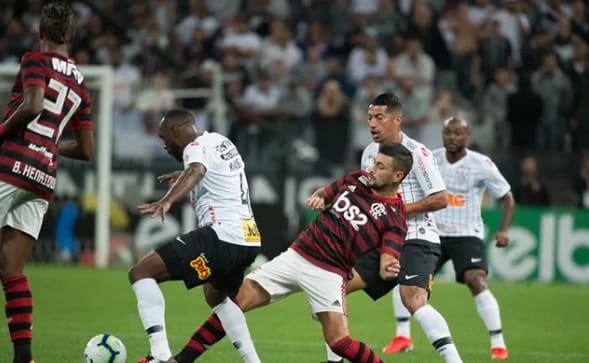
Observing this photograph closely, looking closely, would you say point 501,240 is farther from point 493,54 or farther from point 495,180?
point 493,54

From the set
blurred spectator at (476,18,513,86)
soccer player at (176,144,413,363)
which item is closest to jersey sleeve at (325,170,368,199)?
soccer player at (176,144,413,363)

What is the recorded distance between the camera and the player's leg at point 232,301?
776 cm

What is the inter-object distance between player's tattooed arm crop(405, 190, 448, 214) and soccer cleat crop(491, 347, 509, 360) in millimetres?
2194

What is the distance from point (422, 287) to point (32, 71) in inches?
132

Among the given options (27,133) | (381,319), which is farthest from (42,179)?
(381,319)

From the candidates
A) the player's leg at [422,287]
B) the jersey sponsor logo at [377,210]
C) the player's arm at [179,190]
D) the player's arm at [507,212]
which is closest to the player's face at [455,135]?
the player's arm at [507,212]

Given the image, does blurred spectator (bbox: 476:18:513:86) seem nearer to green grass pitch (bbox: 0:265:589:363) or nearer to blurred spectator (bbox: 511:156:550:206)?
blurred spectator (bbox: 511:156:550:206)

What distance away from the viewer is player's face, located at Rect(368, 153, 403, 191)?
7.76m

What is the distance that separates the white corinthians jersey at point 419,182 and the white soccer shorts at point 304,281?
3.61 ft

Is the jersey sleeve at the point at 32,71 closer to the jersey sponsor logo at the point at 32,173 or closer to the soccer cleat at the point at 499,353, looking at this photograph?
the jersey sponsor logo at the point at 32,173

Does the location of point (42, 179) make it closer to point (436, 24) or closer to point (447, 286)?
point (447, 286)

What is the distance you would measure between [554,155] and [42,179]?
12.3m

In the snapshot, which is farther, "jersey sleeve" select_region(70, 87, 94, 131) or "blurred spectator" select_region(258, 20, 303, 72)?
"blurred spectator" select_region(258, 20, 303, 72)

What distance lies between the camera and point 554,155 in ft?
59.7
